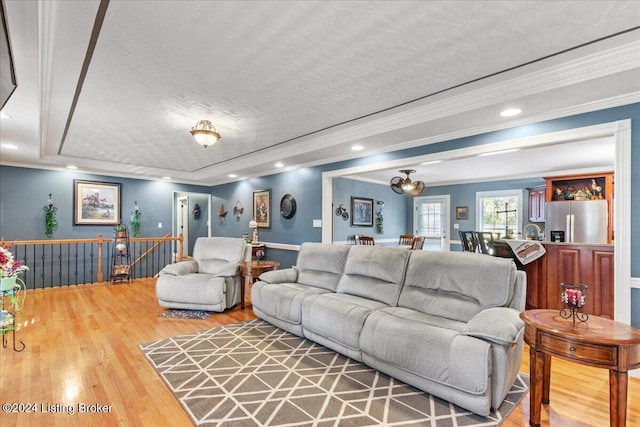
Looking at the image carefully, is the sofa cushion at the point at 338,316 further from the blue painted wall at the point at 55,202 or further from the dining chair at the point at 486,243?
the blue painted wall at the point at 55,202

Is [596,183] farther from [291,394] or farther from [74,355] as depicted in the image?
[74,355]

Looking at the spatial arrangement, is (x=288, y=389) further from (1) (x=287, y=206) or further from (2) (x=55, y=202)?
(2) (x=55, y=202)

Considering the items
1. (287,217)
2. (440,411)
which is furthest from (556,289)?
(287,217)

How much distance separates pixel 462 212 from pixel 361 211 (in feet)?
9.78

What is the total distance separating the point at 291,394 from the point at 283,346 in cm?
87

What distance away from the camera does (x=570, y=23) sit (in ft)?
6.46

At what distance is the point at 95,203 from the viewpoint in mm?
7055

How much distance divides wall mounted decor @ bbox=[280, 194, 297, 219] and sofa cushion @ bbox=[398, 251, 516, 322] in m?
3.41

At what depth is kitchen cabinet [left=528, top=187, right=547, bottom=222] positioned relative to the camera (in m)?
6.95

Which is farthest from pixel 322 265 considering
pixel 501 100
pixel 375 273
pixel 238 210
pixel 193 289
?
pixel 238 210

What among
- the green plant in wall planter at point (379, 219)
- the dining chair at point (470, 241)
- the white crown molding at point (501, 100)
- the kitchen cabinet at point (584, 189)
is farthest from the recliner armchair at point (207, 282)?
the kitchen cabinet at point (584, 189)

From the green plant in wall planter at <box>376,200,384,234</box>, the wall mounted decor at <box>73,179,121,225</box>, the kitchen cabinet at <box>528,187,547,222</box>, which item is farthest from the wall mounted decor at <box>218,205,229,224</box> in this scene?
the kitchen cabinet at <box>528,187,547,222</box>

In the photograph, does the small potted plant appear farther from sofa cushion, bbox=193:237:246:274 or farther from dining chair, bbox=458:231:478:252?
dining chair, bbox=458:231:478:252

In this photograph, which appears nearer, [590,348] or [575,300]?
[590,348]
